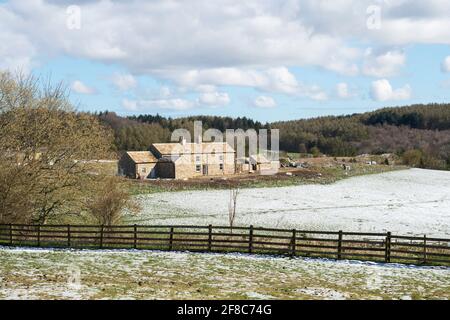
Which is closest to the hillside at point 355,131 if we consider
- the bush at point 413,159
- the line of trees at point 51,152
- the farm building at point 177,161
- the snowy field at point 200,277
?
the bush at point 413,159

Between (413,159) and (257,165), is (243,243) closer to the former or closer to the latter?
(257,165)

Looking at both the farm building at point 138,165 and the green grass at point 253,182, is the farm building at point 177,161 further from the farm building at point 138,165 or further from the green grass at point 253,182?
the green grass at point 253,182

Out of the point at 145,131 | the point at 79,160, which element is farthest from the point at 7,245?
the point at 145,131

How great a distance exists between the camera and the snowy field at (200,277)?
15.5 m

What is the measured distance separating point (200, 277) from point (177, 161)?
185ft

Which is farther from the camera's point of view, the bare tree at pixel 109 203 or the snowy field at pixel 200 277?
the bare tree at pixel 109 203

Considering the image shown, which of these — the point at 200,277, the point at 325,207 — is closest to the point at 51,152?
the point at 200,277

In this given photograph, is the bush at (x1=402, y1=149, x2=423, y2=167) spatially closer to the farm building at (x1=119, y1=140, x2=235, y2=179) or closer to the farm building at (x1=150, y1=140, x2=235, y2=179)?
the farm building at (x1=150, y1=140, x2=235, y2=179)

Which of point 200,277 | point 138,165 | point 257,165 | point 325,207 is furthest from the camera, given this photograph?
point 257,165

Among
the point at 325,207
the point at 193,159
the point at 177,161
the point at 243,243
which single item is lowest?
the point at 243,243

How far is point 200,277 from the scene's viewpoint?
18.1 meters

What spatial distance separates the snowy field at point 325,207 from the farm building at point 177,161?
A: 1177 centimetres
